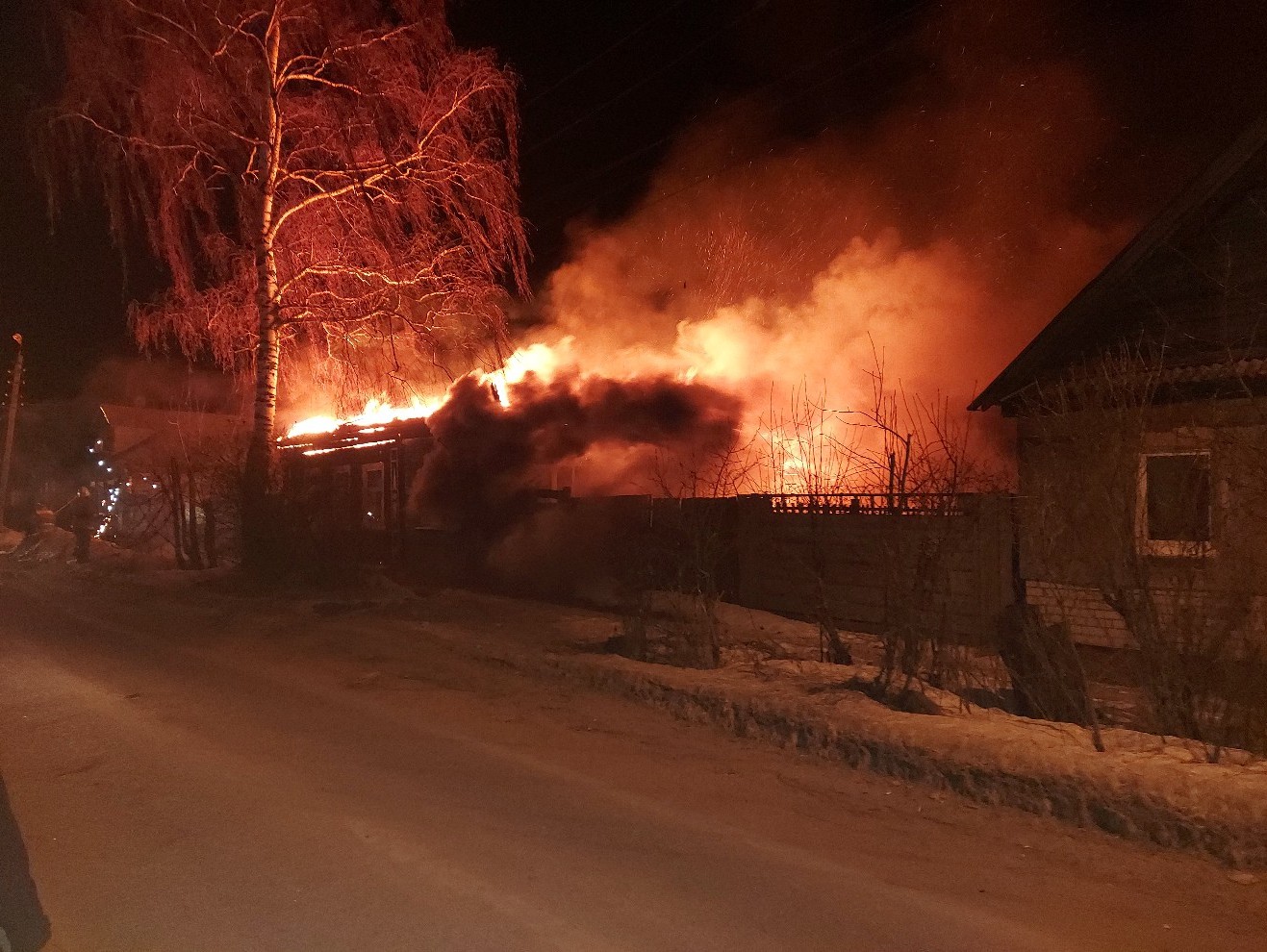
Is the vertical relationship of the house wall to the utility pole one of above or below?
below

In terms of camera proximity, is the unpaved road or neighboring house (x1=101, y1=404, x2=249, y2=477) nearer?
the unpaved road

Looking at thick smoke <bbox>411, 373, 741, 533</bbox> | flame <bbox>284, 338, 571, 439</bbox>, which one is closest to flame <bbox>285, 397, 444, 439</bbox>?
flame <bbox>284, 338, 571, 439</bbox>

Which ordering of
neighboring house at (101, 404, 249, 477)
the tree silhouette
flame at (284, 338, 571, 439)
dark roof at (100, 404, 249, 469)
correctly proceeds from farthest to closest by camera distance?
dark roof at (100, 404, 249, 469), neighboring house at (101, 404, 249, 477), flame at (284, 338, 571, 439), the tree silhouette

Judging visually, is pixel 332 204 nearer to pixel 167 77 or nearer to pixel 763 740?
pixel 167 77

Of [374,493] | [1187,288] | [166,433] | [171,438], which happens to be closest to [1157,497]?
[1187,288]

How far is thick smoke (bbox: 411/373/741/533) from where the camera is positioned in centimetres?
1947

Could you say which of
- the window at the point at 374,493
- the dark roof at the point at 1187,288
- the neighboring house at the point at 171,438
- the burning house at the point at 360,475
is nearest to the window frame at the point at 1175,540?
the dark roof at the point at 1187,288

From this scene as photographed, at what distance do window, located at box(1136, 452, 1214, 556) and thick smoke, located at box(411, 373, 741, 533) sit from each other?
1226cm

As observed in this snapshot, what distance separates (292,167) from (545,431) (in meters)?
6.65

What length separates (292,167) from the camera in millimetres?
18172

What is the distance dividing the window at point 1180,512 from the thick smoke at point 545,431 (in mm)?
12261

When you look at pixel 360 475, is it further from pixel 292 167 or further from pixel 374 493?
pixel 292 167

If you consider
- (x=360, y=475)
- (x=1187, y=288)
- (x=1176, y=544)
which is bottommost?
(x=1176, y=544)

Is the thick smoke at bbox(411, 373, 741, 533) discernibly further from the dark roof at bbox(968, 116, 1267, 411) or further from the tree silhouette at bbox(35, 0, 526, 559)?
the dark roof at bbox(968, 116, 1267, 411)
